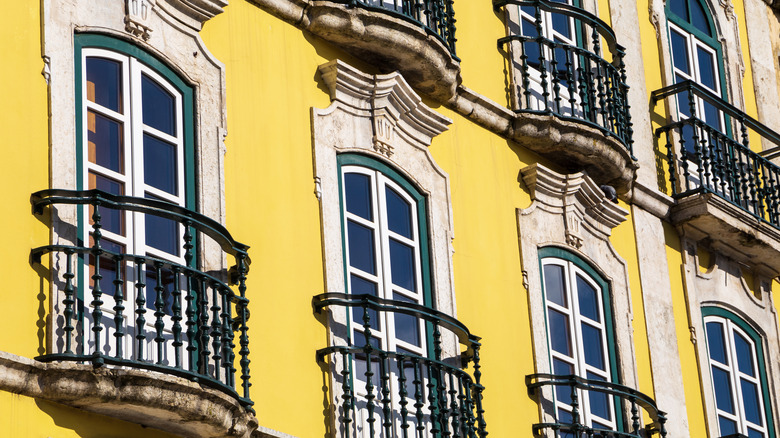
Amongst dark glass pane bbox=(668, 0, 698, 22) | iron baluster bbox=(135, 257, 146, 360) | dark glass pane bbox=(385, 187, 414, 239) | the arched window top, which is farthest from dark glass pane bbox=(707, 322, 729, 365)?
iron baluster bbox=(135, 257, 146, 360)

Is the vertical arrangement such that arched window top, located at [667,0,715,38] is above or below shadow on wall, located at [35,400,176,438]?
above

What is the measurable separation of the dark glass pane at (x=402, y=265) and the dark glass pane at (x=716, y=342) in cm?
395

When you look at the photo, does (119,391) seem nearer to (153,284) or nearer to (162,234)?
(153,284)

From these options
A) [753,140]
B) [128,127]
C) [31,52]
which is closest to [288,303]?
[128,127]

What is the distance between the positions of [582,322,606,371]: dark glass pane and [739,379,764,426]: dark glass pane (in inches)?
80.1

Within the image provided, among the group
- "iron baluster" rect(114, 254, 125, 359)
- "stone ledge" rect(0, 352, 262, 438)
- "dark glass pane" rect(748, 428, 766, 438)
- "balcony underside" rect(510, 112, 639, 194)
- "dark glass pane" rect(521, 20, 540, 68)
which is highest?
"dark glass pane" rect(521, 20, 540, 68)

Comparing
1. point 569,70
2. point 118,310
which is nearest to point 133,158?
point 118,310

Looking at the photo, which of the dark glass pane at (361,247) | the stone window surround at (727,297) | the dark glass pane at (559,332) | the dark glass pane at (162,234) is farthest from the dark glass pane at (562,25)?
the dark glass pane at (162,234)

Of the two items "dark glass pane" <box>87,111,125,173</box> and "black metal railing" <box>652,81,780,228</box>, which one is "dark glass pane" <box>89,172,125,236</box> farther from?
"black metal railing" <box>652,81,780,228</box>

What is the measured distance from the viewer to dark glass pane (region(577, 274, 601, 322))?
15016 millimetres

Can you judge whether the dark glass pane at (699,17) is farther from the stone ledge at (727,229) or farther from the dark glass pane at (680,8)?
the stone ledge at (727,229)

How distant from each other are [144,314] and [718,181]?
8.06 meters

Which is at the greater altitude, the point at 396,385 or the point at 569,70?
the point at 569,70

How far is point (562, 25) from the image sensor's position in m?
16.3
